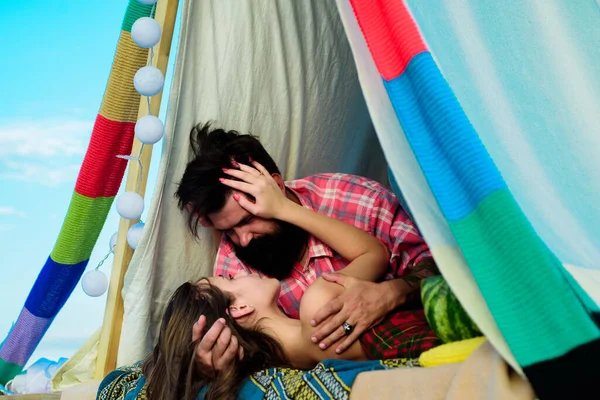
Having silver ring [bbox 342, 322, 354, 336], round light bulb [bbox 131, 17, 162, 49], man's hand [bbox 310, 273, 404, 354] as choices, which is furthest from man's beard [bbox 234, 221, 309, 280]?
round light bulb [bbox 131, 17, 162, 49]

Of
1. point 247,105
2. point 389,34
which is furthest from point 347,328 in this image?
point 247,105

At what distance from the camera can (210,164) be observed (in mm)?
1950

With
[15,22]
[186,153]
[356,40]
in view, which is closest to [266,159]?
[186,153]

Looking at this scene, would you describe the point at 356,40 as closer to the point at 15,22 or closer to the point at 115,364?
the point at 115,364

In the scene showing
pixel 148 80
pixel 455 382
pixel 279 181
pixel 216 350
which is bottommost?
pixel 455 382

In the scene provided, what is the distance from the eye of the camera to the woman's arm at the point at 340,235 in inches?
74.3

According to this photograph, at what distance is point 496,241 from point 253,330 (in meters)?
0.78

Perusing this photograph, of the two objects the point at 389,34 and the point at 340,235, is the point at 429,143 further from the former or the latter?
the point at 340,235

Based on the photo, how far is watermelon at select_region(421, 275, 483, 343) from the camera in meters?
1.26

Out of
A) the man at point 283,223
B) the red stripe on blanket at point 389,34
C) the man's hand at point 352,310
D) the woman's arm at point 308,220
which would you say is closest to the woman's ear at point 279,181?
the man at point 283,223

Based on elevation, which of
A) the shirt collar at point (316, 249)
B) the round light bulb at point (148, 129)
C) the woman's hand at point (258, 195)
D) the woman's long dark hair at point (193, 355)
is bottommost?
the woman's long dark hair at point (193, 355)

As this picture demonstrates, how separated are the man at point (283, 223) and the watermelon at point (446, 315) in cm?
41

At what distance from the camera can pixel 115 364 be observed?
2.01 metres

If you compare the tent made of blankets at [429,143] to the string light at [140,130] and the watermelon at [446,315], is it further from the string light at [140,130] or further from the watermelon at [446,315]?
the watermelon at [446,315]
